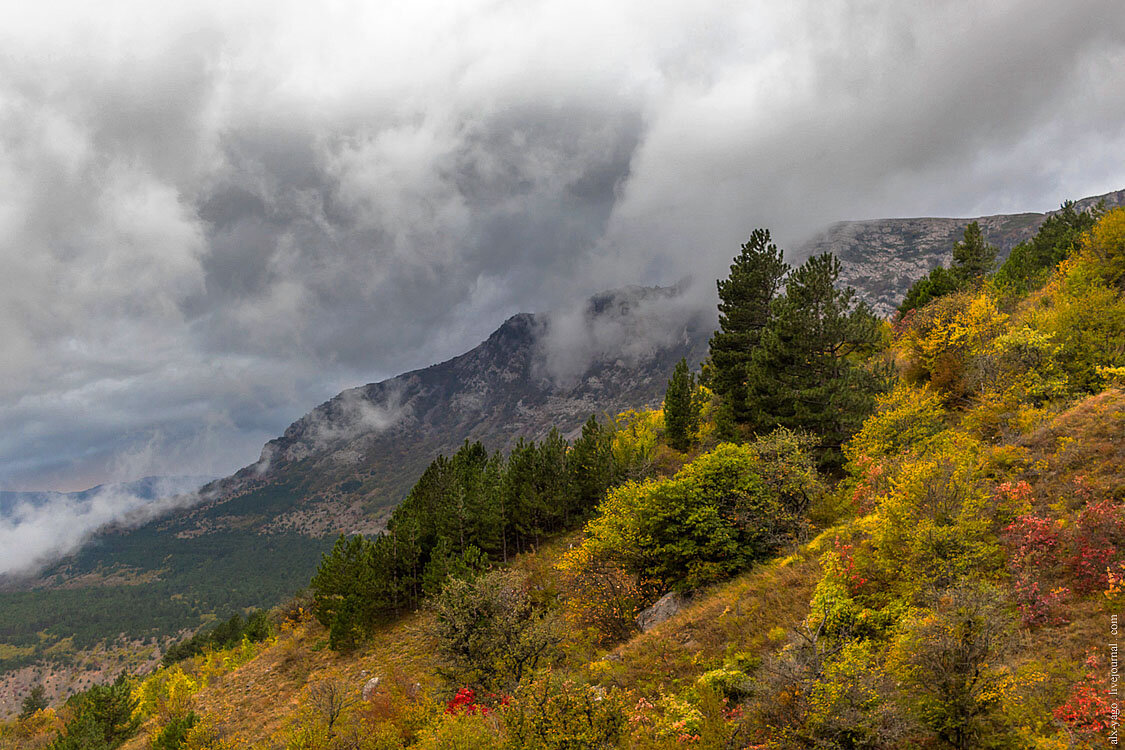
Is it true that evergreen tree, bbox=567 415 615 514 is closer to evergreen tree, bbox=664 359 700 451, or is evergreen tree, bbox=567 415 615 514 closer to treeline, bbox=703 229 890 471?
evergreen tree, bbox=664 359 700 451

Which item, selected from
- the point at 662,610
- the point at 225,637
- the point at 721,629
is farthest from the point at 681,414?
the point at 225,637

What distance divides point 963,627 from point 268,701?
4812 centimetres

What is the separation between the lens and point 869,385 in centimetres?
3516

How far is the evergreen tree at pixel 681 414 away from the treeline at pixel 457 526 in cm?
774

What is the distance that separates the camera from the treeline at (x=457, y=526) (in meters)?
46.9

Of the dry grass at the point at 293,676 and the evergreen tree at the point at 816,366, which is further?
the evergreen tree at the point at 816,366

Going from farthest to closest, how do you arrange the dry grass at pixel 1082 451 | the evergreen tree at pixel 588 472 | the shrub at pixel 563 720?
the evergreen tree at pixel 588 472 < the dry grass at pixel 1082 451 < the shrub at pixel 563 720

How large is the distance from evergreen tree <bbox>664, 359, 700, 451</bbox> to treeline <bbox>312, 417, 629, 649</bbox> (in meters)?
7.74

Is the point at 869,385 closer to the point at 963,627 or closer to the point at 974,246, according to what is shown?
the point at 963,627

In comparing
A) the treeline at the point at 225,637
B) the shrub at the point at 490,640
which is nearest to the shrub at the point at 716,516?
the shrub at the point at 490,640

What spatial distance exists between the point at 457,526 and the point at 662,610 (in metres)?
31.4

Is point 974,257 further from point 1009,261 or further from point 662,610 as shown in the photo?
point 662,610

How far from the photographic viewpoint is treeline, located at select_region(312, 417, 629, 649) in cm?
4694

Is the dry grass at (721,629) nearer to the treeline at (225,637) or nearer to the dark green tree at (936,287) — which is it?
the dark green tree at (936,287)
